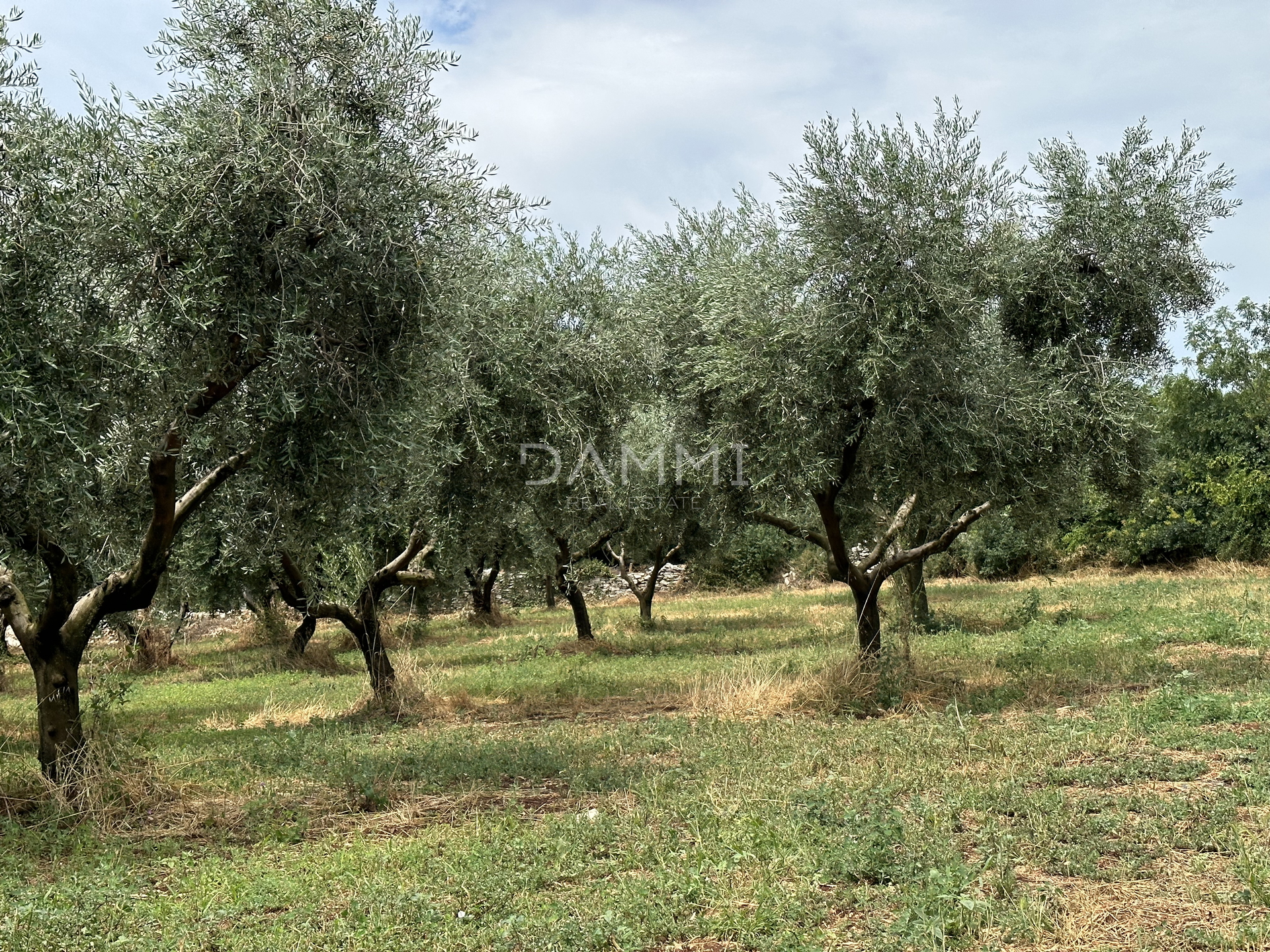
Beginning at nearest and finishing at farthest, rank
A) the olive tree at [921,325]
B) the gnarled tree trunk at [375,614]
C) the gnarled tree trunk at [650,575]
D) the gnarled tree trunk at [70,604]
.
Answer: the gnarled tree trunk at [70,604]
the olive tree at [921,325]
the gnarled tree trunk at [375,614]
the gnarled tree trunk at [650,575]

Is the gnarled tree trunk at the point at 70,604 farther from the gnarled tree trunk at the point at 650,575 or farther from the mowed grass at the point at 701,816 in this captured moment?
the gnarled tree trunk at the point at 650,575

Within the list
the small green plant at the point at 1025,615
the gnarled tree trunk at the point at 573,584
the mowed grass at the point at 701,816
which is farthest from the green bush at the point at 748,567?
the mowed grass at the point at 701,816

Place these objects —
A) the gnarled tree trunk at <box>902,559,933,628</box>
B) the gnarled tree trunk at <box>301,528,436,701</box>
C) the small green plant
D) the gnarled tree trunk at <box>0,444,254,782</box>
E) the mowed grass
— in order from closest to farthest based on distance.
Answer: the mowed grass
the gnarled tree trunk at <box>0,444,254,782</box>
the gnarled tree trunk at <box>301,528,436,701</box>
the small green plant
the gnarled tree trunk at <box>902,559,933,628</box>

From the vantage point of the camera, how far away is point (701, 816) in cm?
713

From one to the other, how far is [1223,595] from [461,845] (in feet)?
65.9

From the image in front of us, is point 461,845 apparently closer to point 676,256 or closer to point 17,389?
point 17,389

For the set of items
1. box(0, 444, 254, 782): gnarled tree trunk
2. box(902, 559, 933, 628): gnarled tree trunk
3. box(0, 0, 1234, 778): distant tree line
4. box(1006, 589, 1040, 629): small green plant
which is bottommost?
box(1006, 589, 1040, 629): small green plant

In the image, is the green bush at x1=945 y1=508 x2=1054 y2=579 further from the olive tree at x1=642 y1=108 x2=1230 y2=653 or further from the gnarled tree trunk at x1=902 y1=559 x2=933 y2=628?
the olive tree at x1=642 y1=108 x2=1230 y2=653

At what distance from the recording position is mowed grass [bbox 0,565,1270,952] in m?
5.23

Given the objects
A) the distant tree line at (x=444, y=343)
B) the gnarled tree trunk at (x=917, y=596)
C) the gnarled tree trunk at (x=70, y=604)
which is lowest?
the gnarled tree trunk at (x=917, y=596)

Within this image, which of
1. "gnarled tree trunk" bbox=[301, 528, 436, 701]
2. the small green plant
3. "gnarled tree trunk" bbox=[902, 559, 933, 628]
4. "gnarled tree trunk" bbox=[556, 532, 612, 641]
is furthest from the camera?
"gnarled tree trunk" bbox=[556, 532, 612, 641]

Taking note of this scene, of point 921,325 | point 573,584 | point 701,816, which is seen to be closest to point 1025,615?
point 573,584

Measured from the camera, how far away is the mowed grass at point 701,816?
5.23 metres

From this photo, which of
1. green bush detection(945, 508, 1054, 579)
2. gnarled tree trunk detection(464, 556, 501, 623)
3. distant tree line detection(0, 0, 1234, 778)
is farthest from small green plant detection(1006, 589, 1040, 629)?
gnarled tree trunk detection(464, 556, 501, 623)
